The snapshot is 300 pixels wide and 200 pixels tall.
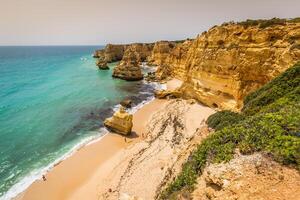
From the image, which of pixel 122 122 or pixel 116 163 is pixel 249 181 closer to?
pixel 116 163

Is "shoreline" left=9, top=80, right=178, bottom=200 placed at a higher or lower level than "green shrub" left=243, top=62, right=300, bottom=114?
lower

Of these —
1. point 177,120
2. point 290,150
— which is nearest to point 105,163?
point 177,120

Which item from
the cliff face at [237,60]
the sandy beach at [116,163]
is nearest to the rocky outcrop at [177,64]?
the cliff face at [237,60]

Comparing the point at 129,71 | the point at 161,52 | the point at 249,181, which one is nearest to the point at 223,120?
the point at 249,181

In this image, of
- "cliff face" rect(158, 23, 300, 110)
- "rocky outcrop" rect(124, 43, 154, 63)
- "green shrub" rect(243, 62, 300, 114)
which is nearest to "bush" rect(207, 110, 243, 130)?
"green shrub" rect(243, 62, 300, 114)

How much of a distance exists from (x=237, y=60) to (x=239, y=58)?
1.11ft

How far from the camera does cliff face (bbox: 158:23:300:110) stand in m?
21.6

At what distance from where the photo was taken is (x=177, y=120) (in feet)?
86.3

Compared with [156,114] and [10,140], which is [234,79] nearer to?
[156,114]

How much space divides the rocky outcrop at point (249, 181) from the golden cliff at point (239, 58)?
50.0 feet

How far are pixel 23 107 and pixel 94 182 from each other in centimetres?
2373

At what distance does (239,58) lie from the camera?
80.7 feet

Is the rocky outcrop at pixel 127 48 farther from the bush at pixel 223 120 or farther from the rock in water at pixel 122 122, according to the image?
the bush at pixel 223 120

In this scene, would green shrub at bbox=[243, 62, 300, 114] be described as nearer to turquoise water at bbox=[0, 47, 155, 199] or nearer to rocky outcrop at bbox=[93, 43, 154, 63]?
turquoise water at bbox=[0, 47, 155, 199]
